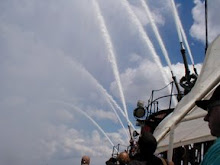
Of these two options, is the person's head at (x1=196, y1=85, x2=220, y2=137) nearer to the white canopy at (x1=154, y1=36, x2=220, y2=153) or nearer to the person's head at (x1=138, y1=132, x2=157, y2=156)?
the person's head at (x1=138, y1=132, x2=157, y2=156)

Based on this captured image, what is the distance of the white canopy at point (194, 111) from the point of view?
469 cm

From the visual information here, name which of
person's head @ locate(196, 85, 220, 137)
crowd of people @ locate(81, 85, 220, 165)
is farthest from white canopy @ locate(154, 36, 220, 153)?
person's head @ locate(196, 85, 220, 137)

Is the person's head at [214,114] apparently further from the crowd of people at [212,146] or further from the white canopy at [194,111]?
the white canopy at [194,111]

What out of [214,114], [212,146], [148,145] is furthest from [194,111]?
[212,146]

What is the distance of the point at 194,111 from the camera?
5496mm

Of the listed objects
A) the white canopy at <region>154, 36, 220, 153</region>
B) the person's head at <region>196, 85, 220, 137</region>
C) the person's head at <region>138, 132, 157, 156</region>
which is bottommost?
the person's head at <region>196, 85, 220, 137</region>

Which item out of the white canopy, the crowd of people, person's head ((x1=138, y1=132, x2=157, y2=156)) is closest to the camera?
the crowd of people

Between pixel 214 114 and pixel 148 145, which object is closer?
pixel 214 114

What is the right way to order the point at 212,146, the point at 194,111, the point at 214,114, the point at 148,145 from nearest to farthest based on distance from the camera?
1. the point at 212,146
2. the point at 214,114
3. the point at 148,145
4. the point at 194,111

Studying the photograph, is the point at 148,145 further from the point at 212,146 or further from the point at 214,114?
the point at 212,146

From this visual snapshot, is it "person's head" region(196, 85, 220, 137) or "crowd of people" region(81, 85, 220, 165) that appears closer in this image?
"crowd of people" region(81, 85, 220, 165)

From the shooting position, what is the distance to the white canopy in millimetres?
4688

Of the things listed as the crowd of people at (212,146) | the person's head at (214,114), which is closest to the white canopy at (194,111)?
the crowd of people at (212,146)

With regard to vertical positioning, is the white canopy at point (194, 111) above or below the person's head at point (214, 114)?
above
